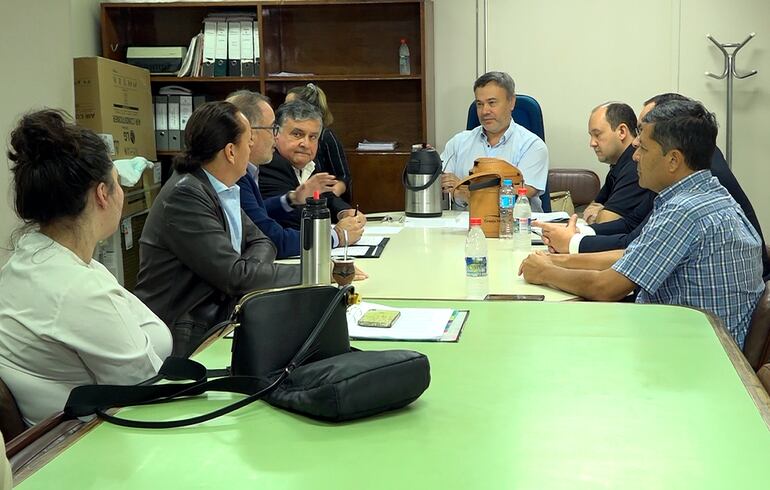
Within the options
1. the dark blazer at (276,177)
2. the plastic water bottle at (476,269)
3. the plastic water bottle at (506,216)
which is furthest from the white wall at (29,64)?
the plastic water bottle at (476,269)

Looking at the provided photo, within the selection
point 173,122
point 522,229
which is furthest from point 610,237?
point 173,122

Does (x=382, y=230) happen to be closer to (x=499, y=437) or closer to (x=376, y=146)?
(x=376, y=146)

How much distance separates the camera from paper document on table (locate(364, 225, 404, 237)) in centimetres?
379

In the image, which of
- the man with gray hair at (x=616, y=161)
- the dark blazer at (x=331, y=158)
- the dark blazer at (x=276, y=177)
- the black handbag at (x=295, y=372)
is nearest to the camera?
the black handbag at (x=295, y=372)

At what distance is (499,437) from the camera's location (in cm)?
Answer: 138

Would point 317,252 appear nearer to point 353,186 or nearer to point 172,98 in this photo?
point 353,186

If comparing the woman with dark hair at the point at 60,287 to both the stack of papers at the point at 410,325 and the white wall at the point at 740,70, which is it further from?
the white wall at the point at 740,70

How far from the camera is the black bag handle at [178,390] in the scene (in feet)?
4.75

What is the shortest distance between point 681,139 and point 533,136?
238cm

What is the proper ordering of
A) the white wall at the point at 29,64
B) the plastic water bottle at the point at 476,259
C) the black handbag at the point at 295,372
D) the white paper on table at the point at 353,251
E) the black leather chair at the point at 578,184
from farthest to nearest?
the black leather chair at the point at 578,184 → the white wall at the point at 29,64 → the white paper on table at the point at 353,251 → the plastic water bottle at the point at 476,259 → the black handbag at the point at 295,372

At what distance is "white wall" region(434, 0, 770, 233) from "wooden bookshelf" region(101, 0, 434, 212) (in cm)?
26

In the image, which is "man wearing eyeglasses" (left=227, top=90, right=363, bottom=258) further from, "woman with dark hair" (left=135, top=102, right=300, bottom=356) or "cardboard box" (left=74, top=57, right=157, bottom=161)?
"cardboard box" (left=74, top=57, right=157, bottom=161)

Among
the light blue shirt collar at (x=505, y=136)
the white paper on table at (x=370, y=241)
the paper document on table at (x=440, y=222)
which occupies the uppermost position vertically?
the light blue shirt collar at (x=505, y=136)

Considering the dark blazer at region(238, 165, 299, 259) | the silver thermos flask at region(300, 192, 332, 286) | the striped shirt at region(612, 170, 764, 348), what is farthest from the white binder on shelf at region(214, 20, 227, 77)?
the striped shirt at region(612, 170, 764, 348)
